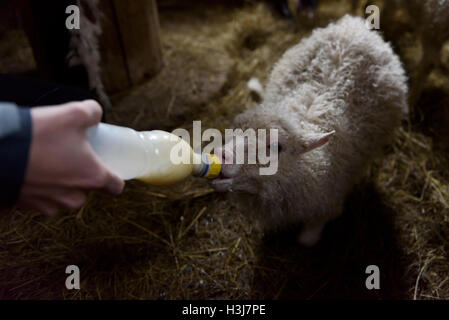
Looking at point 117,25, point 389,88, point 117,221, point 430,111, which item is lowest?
point 117,221

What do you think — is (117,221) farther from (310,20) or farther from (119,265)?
(310,20)

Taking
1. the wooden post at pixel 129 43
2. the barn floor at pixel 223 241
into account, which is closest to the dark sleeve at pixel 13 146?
the barn floor at pixel 223 241

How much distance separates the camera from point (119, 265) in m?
1.96

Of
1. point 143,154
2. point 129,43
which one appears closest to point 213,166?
point 143,154

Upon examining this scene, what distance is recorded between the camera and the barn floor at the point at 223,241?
74.8 inches

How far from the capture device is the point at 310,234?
6.84 feet

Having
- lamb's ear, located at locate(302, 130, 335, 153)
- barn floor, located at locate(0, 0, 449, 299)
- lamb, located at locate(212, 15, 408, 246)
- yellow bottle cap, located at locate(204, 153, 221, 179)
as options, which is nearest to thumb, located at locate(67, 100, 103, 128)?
yellow bottle cap, located at locate(204, 153, 221, 179)

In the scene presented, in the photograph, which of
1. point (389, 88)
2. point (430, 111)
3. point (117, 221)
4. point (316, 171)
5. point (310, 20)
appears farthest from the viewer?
point (310, 20)

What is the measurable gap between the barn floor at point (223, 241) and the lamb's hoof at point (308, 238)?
4 cm

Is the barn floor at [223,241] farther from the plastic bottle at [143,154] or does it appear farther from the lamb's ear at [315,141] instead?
the plastic bottle at [143,154]

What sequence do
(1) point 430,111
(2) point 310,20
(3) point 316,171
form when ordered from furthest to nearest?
(2) point 310,20 → (1) point 430,111 → (3) point 316,171

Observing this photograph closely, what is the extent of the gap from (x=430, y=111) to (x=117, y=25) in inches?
107
